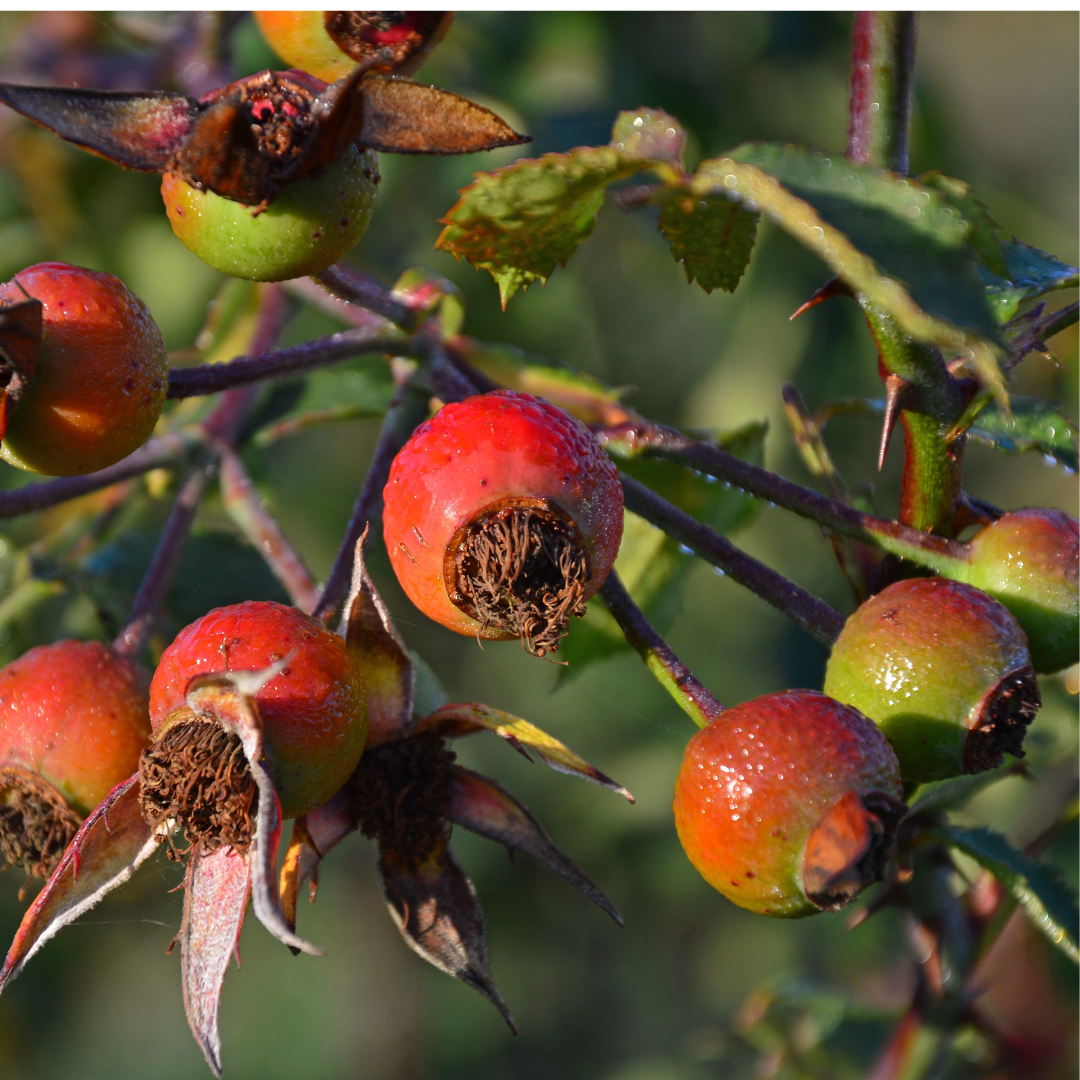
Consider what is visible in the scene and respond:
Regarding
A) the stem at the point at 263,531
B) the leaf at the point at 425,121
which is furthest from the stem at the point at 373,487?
the leaf at the point at 425,121

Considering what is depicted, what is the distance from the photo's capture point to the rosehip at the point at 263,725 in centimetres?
102

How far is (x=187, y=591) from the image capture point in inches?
67.9

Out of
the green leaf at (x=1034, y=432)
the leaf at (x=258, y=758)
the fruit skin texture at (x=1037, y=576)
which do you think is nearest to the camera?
the leaf at (x=258, y=758)

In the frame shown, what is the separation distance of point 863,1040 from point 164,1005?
93.8 inches

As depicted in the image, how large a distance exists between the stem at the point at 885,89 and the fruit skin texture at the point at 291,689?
736mm

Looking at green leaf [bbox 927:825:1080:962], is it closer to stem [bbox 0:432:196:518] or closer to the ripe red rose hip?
the ripe red rose hip

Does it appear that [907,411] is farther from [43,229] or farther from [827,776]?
[43,229]

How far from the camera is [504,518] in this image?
1.04m

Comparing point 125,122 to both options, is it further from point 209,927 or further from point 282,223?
point 209,927

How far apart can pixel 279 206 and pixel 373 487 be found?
0.38m

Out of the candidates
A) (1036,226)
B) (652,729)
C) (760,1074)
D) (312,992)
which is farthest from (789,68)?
(312,992)

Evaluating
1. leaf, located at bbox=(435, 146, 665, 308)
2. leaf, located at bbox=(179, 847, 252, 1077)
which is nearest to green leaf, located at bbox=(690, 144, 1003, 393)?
leaf, located at bbox=(435, 146, 665, 308)

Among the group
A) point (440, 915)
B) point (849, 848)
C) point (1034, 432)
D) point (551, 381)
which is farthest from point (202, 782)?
point (1034, 432)

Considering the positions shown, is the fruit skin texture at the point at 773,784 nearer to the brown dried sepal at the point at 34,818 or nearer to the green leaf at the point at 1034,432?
the green leaf at the point at 1034,432
